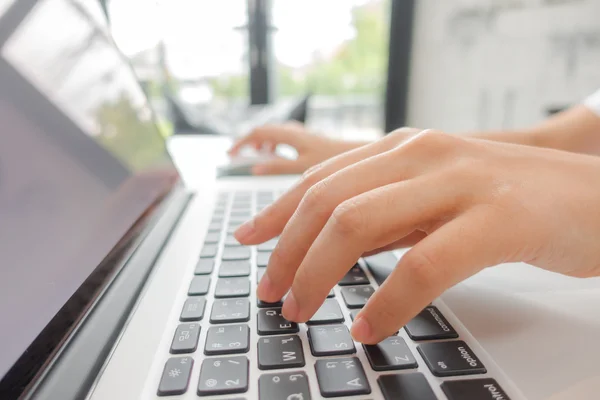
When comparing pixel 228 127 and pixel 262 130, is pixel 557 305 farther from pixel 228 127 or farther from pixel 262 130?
pixel 228 127

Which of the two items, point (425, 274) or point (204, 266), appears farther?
point (204, 266)

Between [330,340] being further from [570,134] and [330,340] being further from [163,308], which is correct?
[570,134]

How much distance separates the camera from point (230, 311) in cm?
28

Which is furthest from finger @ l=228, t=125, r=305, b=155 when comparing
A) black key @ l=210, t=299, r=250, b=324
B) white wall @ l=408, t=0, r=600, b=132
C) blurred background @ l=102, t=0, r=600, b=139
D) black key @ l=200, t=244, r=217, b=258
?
white wall @ l=408, t=0, r=600, b=132

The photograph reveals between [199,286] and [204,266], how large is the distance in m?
0.04

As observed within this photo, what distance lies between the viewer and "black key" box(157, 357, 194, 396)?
0.20 meters

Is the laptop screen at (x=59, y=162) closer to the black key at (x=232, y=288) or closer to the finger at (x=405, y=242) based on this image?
the black key at (x=232, y=288)

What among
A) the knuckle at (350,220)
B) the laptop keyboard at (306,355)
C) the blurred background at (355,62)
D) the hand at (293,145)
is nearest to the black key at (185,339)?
the laptop keyboard at (306,355)

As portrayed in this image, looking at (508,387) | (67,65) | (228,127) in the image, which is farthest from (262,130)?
(228,127)

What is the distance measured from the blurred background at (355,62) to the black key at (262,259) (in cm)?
143

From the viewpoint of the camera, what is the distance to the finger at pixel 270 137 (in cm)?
77

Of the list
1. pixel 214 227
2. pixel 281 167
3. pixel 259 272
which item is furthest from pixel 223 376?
pixel 281 167

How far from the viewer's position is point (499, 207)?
0.84 feet

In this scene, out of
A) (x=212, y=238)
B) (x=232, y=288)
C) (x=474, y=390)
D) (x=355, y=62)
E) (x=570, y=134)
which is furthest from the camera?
(x=355, y=62)
